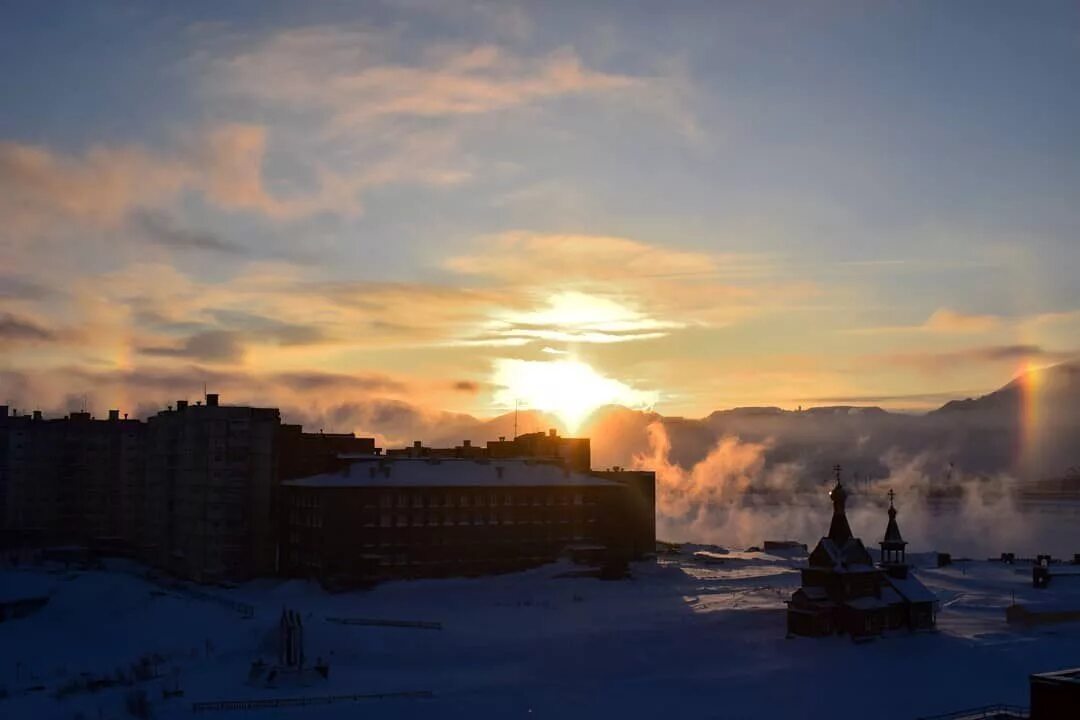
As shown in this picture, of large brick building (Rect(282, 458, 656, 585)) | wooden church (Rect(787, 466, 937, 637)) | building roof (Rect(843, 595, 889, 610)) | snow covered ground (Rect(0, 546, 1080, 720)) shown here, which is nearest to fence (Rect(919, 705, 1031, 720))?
snow covered ground (Rect(0, 546, 1080, 720))

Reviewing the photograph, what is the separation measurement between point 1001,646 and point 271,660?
44.5 m

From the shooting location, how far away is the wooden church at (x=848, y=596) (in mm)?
68938

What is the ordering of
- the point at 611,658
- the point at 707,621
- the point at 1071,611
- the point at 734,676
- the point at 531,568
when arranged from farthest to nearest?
the point at 531,568, the point at 1071,611, the point at 707,621, the point at 611,658, the point at 734,676

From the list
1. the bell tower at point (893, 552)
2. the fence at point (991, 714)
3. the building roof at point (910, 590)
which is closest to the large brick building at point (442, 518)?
the bell tower at point (893, 552)

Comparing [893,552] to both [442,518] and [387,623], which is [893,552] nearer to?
[387,623]

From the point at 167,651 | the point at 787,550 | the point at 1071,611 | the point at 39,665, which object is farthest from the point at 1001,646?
the point at 787,550

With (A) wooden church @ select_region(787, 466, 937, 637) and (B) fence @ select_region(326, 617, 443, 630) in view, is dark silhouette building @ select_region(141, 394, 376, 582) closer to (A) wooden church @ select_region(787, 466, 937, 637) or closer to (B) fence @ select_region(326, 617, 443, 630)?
(B) fence @ select_region(326, 617, 443, 630)

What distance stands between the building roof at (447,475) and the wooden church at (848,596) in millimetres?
34364

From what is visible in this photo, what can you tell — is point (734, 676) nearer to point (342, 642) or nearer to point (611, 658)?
point (611, 658)

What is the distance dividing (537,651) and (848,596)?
20910mm

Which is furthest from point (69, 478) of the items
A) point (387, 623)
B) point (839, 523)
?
point (839, 523)

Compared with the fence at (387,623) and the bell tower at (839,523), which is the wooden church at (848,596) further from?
the fence at (387,623)

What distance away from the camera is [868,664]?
63094 mm

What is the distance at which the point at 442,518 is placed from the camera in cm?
9444
